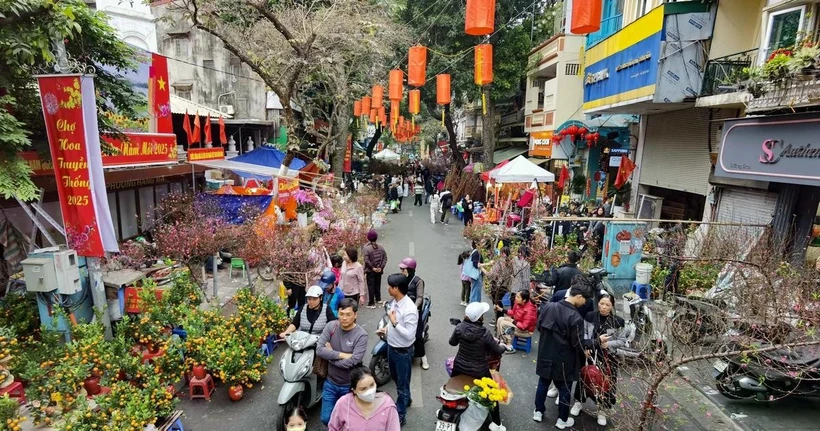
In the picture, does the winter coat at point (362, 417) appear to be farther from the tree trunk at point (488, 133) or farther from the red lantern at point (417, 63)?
the tree trunk at point (488, 133)

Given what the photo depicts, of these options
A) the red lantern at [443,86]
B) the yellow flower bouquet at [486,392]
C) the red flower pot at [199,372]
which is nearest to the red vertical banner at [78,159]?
the red flower pot at [199,372]

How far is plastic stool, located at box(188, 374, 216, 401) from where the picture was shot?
556 centimetres

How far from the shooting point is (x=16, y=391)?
16.1ft

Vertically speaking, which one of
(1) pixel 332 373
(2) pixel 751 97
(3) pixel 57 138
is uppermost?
(2) pixel 751 97

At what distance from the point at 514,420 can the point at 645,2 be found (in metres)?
11.4

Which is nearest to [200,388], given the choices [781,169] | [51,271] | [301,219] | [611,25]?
[51,271]

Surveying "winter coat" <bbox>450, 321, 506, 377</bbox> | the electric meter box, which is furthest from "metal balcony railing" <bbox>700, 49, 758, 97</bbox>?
the electric meter box

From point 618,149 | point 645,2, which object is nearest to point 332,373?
point 645,2

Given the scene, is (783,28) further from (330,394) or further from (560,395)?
(330,394)

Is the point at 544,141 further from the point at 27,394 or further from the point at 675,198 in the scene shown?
the point at 27,394

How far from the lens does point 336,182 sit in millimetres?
20281

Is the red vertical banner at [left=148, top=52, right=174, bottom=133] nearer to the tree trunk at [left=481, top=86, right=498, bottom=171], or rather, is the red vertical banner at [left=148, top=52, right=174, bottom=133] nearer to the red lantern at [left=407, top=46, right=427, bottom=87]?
the red lantern at [left=407, top=46, right=427, bottom=87]

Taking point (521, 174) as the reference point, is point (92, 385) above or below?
below

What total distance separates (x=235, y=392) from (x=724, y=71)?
10805 millimetres
